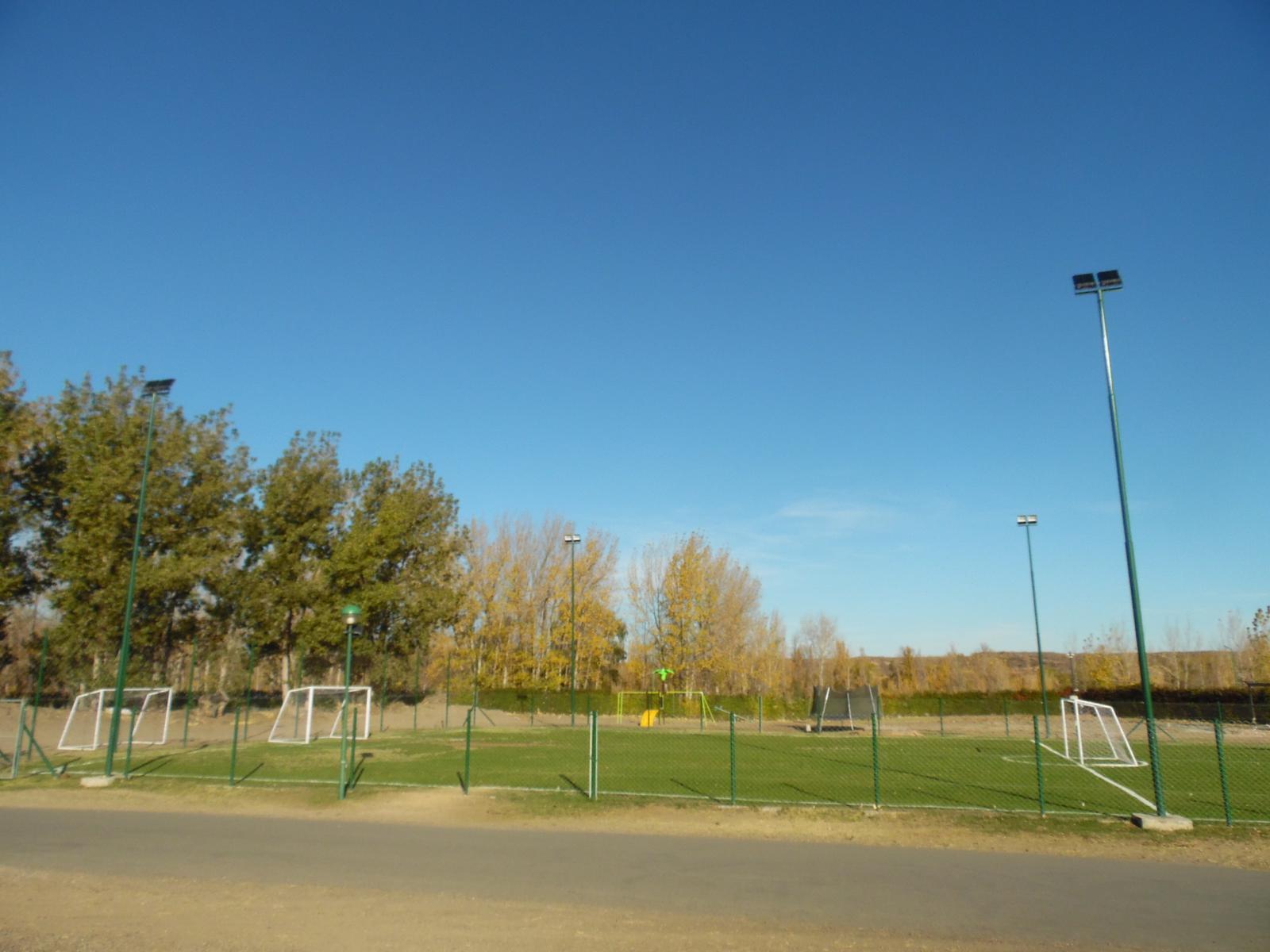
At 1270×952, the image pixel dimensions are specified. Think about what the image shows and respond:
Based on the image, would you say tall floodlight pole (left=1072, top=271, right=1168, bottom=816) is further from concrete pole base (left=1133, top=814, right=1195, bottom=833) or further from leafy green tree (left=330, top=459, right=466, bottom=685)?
leafy green tree (left=330, top=459, right=466, bottom=685)

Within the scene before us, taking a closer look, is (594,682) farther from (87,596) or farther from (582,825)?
(582,825)

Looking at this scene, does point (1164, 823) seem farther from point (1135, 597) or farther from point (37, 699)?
point (37, 699)

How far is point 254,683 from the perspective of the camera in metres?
46.9

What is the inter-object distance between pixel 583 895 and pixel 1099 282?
47.0ft

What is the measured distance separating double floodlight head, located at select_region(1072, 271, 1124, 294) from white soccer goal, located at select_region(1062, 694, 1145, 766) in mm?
11711

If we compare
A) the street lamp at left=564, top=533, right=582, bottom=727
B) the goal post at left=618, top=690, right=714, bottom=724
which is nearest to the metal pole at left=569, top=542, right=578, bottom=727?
the street lamp at left=564, top=533, right=582, bottom=727

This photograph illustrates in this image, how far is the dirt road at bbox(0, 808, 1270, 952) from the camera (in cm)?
811

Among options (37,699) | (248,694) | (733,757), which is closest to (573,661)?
(248,694)

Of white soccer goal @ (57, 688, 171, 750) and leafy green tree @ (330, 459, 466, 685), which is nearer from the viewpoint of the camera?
white soccer goal @ (57, 688, 171, 750)

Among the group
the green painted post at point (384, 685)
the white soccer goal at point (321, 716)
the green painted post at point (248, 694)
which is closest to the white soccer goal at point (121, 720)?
the green painted post at point (248, 694)

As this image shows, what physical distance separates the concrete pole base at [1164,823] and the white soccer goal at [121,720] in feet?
89.0

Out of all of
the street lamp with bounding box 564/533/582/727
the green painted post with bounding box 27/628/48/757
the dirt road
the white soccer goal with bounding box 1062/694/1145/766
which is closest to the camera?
the dirt road

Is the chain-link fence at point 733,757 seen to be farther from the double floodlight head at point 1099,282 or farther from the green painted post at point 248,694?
the double floodlight head at point 1099,282

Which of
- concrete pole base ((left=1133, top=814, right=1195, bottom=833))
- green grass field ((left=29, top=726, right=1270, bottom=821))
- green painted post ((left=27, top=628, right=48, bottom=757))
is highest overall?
green painted post ((left=27, top=628, right=48, bottom=757))
